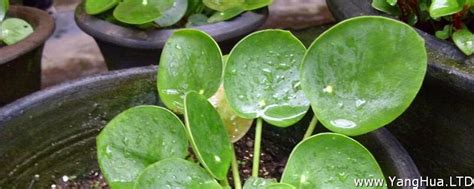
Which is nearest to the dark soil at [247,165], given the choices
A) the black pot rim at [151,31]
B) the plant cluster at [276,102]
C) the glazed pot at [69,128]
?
the glazed pot at [69,128]

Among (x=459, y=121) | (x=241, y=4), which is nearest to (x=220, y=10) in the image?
(x=241, y=4)

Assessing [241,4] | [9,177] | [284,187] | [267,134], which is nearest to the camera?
[284,187]

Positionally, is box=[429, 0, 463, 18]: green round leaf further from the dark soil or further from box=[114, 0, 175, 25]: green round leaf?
box=[114, 0, 175, 25]: green round leaf

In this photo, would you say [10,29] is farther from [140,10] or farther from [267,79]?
[267,79]

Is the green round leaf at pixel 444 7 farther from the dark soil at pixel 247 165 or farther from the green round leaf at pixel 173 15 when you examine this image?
the green round leaf at pixel 173 15

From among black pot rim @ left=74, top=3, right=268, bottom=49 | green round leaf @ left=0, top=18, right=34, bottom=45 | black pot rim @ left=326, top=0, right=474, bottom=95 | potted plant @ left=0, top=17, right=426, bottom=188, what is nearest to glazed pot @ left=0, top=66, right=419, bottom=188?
potted plant @ left=0, top=17, right=426, bottom=188

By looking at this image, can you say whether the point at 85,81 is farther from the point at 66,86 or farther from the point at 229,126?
the point at 229,126
